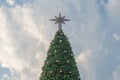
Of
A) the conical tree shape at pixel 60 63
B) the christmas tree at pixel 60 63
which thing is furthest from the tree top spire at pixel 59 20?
the conical tree shape at pixel 60 63

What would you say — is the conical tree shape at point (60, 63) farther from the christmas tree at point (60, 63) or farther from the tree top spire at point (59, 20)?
the tree top spire at point (59, 20)

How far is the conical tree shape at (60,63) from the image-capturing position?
1185 inches

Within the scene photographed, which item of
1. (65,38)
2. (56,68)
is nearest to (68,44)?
(65,38)

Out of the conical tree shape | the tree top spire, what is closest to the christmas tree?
the conical tree shape

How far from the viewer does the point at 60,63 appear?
3041cm

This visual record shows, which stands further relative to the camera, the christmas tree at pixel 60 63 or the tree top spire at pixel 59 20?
the tree top spire at pixel 59 20

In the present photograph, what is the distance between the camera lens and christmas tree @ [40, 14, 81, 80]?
30109 millimetres

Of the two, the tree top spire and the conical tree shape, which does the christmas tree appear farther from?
the tree top spire

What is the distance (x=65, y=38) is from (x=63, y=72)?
3.80m

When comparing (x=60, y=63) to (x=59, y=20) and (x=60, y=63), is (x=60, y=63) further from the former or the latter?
(x=59, y=20)

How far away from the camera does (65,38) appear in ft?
104

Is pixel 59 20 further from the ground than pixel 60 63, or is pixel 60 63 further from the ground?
pixel 59 20

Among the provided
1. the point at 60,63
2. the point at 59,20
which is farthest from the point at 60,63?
the point at 59,20

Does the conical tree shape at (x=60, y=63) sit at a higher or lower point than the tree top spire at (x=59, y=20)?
lower
